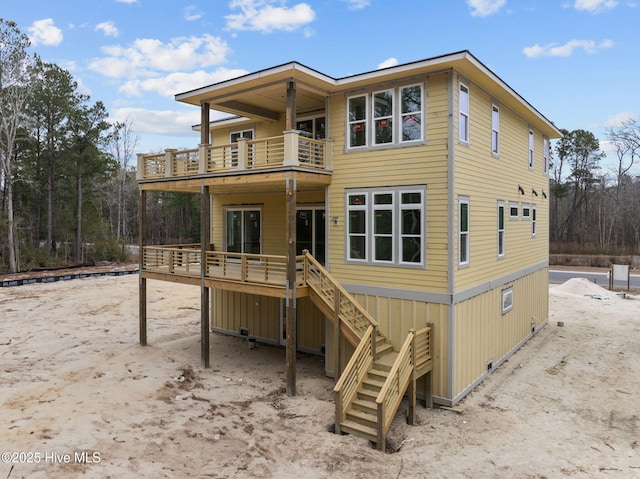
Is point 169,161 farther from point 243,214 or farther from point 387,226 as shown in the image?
point 387,226

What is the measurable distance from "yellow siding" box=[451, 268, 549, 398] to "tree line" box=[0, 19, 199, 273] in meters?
32.2

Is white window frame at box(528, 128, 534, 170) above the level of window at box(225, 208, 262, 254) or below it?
above

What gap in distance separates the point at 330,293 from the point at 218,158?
764 cm

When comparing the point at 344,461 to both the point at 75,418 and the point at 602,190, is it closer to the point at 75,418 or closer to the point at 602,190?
the point at 75,418

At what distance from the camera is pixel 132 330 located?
18844 mm

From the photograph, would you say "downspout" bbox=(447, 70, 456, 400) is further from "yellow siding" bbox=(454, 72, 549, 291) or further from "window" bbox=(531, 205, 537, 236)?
"window" bbox=(531, 205, 537, 236)

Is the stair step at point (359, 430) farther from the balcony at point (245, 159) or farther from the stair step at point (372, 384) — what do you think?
the balcony at point (245, 159)

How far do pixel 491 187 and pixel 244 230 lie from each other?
29.0ft

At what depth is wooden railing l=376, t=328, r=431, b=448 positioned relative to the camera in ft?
29.1

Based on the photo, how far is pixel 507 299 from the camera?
48.5 ft

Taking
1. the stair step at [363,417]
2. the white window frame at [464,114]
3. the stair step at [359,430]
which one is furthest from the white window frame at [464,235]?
the stair step at [359,430]

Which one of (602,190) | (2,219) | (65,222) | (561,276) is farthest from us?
(602,190)

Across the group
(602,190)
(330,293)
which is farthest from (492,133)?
(602,190)

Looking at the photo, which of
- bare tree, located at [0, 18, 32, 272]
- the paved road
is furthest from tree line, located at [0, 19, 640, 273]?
the paved road
